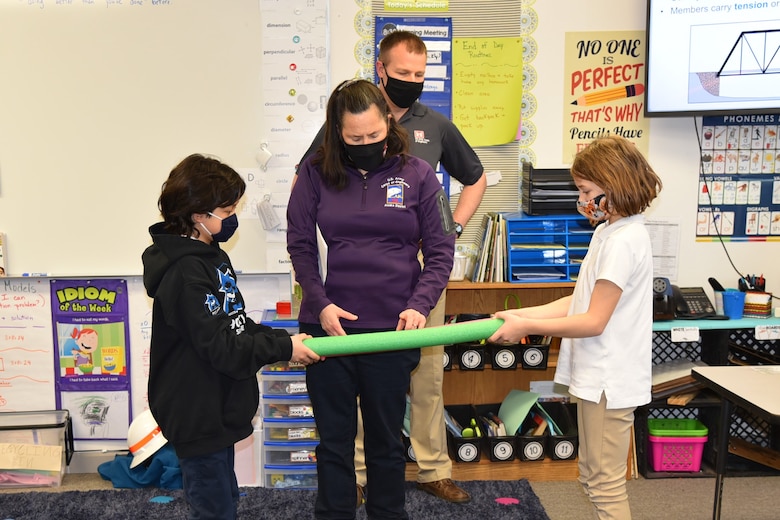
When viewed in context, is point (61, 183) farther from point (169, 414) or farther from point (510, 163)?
point (510, 163)

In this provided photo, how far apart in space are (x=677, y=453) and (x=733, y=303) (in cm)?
76

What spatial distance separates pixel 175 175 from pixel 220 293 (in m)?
0.34

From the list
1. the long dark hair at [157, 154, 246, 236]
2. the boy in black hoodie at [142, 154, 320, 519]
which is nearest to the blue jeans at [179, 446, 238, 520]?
the boy in black hoodie at [142, 154, 320, 519]

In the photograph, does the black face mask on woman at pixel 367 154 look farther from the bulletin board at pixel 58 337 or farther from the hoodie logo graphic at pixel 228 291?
the bulletin board at pixel 58 337

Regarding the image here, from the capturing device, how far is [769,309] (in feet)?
10.9

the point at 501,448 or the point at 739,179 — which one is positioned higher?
the point at 739,179

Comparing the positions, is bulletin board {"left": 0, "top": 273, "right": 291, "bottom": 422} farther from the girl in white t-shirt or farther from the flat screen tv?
the flat screen tv

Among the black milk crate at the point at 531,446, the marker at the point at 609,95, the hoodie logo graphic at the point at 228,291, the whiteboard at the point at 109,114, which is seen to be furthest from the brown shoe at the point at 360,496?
the marker at the point at 609,95

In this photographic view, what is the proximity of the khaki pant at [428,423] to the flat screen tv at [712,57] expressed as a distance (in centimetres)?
153

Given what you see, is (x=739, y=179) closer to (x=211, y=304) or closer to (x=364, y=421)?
(x=364, y=421)

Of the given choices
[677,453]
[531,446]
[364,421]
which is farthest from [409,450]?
[677,453]

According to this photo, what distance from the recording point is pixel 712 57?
3.24m

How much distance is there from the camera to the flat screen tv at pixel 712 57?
10.5ft

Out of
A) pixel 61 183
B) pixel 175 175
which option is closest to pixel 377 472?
pixel 175 175
